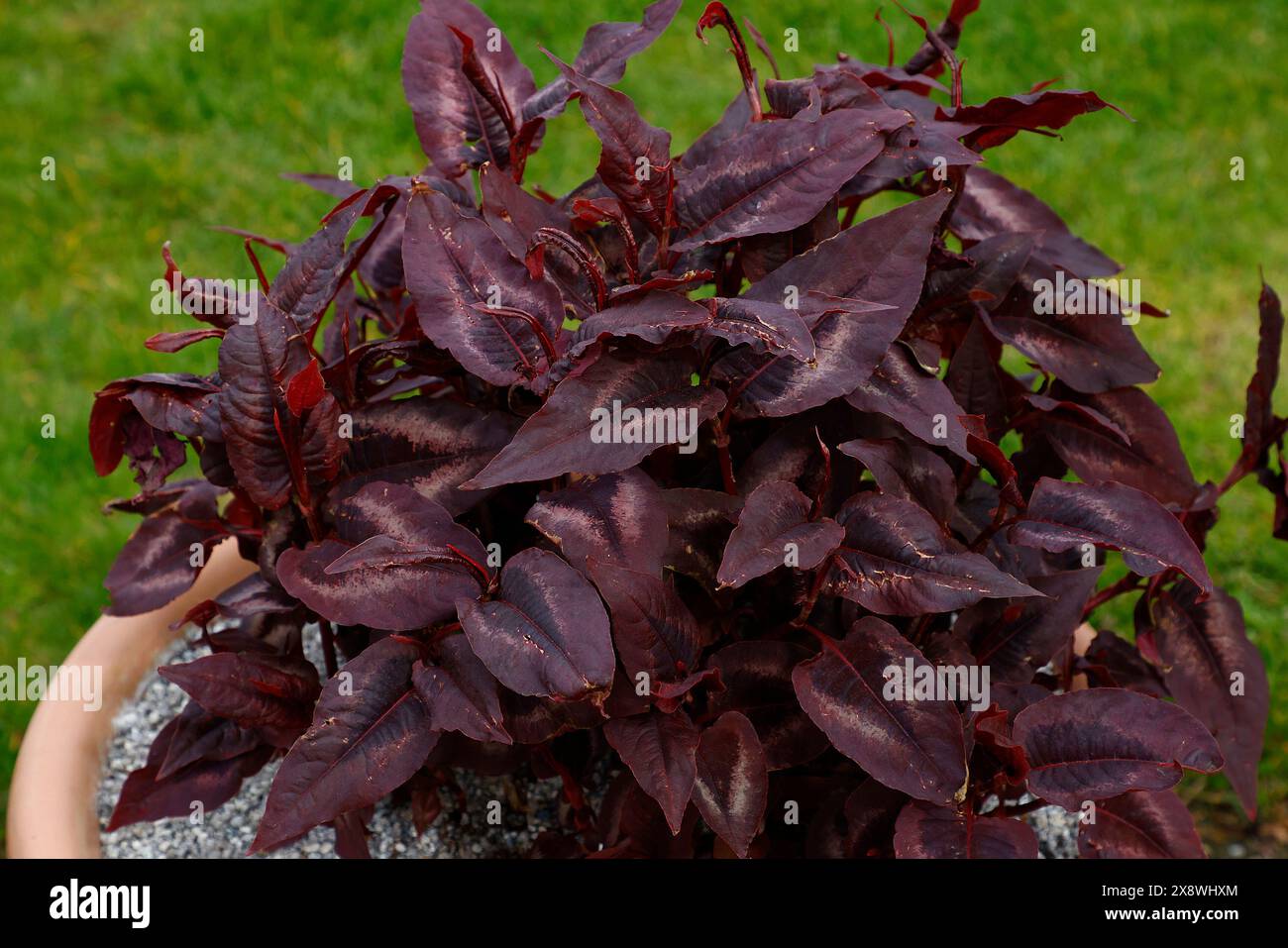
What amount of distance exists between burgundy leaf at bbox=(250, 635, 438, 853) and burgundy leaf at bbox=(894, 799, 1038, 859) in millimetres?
534

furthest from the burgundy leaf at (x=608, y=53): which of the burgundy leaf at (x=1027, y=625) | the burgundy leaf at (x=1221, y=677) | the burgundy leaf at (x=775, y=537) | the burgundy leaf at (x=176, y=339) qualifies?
the burgundy leaf at (x=1221, y=677)

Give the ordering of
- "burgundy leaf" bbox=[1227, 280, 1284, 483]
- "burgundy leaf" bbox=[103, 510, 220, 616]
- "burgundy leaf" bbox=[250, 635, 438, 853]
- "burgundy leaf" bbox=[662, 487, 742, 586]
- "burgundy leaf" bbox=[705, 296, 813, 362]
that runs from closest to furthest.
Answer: "burgundy leaf" bbox=[705, 296, 813, 362] < "burgundy leaf" bbox=[250, 635, 438, 853] < "burgundy leaf" bbox=[662, 487, 742, 586] < "burgundy leaf" bbox=[1227, 280, 1284, 483] < "burgundy leaf" bbox=[103, 510, 220, 616]

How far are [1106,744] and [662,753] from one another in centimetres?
51

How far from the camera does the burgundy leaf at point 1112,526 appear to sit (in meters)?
1.49

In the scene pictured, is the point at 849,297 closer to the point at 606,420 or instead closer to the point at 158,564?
the point at 606,420

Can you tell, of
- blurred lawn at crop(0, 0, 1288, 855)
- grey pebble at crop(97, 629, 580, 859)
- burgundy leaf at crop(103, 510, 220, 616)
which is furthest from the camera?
blurred lawn at crop(0, 0, 1288, 855)

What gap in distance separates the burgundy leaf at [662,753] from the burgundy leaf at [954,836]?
250 millimetres

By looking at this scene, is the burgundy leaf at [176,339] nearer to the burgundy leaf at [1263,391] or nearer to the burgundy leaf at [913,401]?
the burgundy leaf at [913,401]

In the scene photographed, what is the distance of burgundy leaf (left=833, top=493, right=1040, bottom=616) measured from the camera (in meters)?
1.40

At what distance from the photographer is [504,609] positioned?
144 cm

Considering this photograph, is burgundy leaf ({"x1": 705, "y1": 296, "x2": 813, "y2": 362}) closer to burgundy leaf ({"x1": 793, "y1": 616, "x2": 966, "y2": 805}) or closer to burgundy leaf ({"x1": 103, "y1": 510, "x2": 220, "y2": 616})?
burgundy leaf ({"x1": 793, "y1": 616, "x2": 966, "y2": 805})

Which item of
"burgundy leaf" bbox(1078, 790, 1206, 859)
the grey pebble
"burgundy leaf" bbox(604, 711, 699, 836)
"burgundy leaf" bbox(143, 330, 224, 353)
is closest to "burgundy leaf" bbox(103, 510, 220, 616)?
the grey pebble
